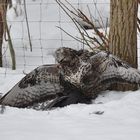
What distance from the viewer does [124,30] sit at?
183 inches

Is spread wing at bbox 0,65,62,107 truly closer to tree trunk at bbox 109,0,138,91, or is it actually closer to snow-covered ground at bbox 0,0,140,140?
snow-covered ground at bbox 0,0,140,140

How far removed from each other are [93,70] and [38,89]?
57 centimetres

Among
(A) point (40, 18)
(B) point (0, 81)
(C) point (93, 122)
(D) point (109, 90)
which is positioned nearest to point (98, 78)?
(D) point (109, 90)

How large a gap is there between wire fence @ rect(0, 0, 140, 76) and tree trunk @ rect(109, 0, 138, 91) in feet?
9.63

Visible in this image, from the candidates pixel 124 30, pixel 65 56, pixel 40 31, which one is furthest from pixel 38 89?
pixel 40 31

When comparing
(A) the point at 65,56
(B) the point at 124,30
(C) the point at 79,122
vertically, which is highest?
(B) the point at 124,30

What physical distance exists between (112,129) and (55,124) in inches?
17.5

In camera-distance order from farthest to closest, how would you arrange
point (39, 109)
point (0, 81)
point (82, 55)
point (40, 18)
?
1. point (40, 18)
2. point (0, 81)
3. point (82, 55)
4. point (39, 109)

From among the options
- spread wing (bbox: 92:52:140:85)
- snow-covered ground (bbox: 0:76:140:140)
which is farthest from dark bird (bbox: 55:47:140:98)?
snow-covered ground (bbox: 0:76:140:140)

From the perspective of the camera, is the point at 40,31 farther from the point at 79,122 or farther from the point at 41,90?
the point at 79,122

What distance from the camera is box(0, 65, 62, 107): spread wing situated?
453 cm

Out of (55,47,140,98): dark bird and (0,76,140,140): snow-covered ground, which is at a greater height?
(55,47,140,98): dark bird

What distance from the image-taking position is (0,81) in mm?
5711

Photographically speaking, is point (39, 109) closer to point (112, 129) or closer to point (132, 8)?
point (112, 129)
